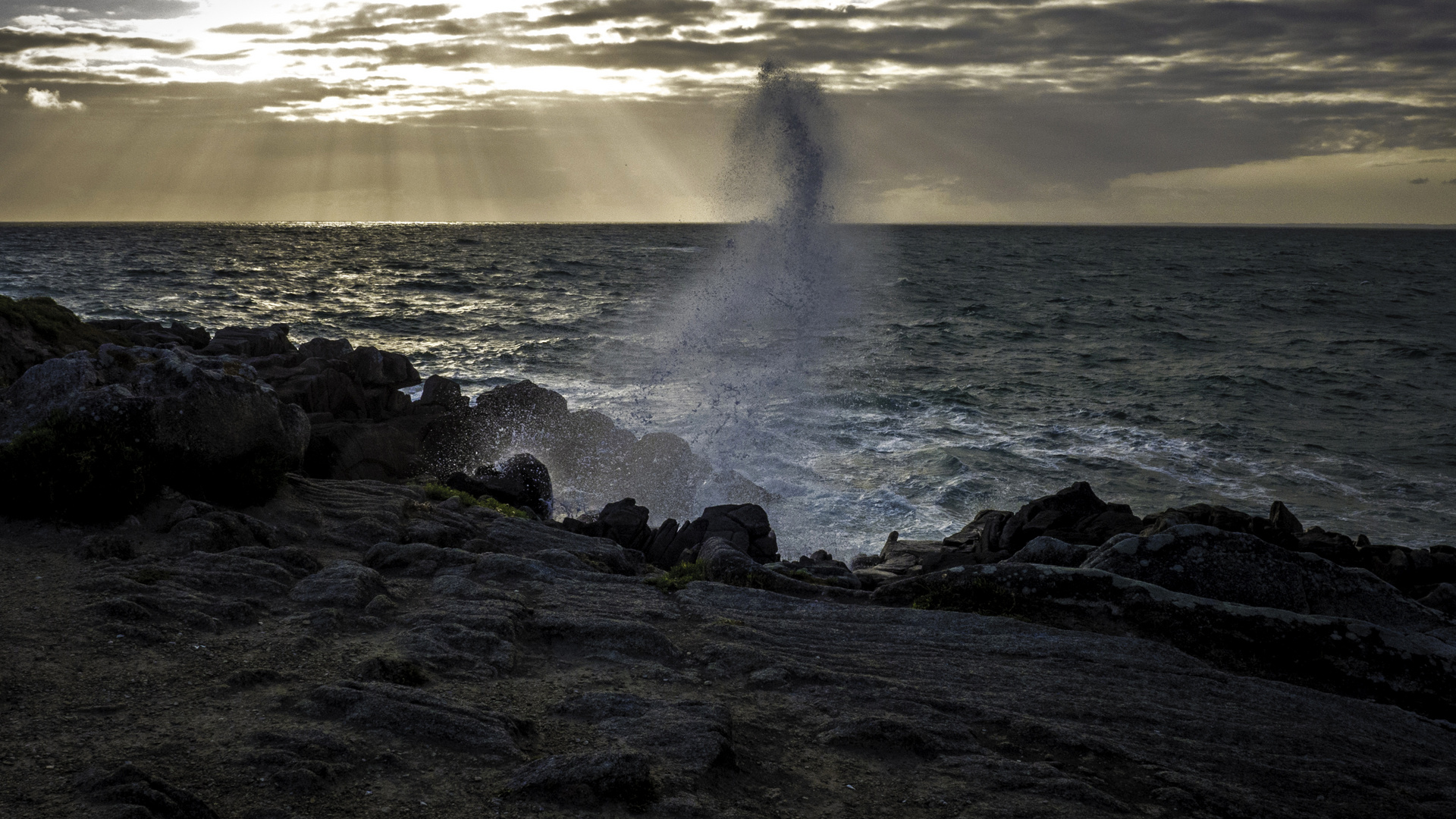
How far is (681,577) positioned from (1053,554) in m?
4.89

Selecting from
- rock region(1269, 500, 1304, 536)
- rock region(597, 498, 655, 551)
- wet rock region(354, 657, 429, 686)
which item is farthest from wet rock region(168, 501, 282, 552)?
rock region(1269, 500, 1304, 536)

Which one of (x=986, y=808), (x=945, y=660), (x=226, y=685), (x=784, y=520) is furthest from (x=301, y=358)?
(x=986, y=808)

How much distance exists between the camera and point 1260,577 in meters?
9.58

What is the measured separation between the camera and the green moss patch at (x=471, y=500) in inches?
544

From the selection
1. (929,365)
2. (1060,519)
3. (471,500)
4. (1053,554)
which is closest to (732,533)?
(471,500)

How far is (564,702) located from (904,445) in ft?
63.5

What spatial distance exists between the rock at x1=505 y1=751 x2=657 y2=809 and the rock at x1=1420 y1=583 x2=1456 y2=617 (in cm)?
1119

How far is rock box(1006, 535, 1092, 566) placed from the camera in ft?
36.7

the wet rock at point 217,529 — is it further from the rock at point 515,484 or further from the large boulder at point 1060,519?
the large boulder at point 1060,519

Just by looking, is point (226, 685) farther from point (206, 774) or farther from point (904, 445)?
point (904, 445)

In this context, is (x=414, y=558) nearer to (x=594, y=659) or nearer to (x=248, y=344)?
(x=594, y=659)

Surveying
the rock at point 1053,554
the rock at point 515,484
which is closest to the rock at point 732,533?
the rock at point 515,484

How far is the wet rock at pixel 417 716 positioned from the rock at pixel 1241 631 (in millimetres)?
5507

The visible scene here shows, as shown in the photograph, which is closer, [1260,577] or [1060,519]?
[1260,577]
